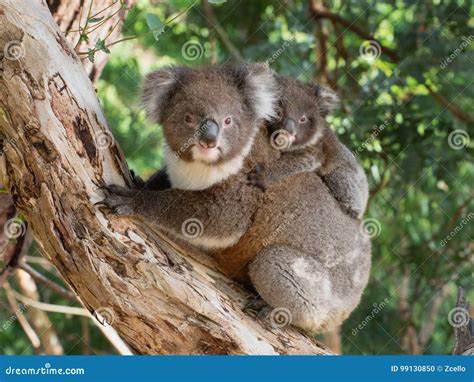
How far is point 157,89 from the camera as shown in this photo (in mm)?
4652

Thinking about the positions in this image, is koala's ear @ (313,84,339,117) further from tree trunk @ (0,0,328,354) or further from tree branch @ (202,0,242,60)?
tree branch @ (202,0,242,60)

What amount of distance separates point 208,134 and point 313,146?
1.44 m

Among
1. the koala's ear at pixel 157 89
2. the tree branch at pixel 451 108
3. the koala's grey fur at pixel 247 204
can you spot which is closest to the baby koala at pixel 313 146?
the koala's grey fur at pixel 247 204

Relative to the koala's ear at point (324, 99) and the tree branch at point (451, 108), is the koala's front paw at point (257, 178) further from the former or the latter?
the tree branch at point (451, 108)

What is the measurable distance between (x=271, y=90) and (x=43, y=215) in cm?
197

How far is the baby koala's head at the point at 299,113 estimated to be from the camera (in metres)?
5.09

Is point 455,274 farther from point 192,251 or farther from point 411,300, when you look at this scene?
point 192,251

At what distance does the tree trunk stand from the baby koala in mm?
1203

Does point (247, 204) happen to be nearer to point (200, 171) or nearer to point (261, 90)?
point (200, 171)

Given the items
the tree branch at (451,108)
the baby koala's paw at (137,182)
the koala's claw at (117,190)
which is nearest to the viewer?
the koala's claw at (117,190)

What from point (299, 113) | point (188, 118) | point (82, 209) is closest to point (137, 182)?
point (188, 118)

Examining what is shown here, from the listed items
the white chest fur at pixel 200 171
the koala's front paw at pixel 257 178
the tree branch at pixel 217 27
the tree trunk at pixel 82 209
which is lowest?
the tree trunk at pixel 82 209

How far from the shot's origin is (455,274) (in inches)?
337

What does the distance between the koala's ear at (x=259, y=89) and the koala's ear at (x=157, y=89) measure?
1.73 feet
